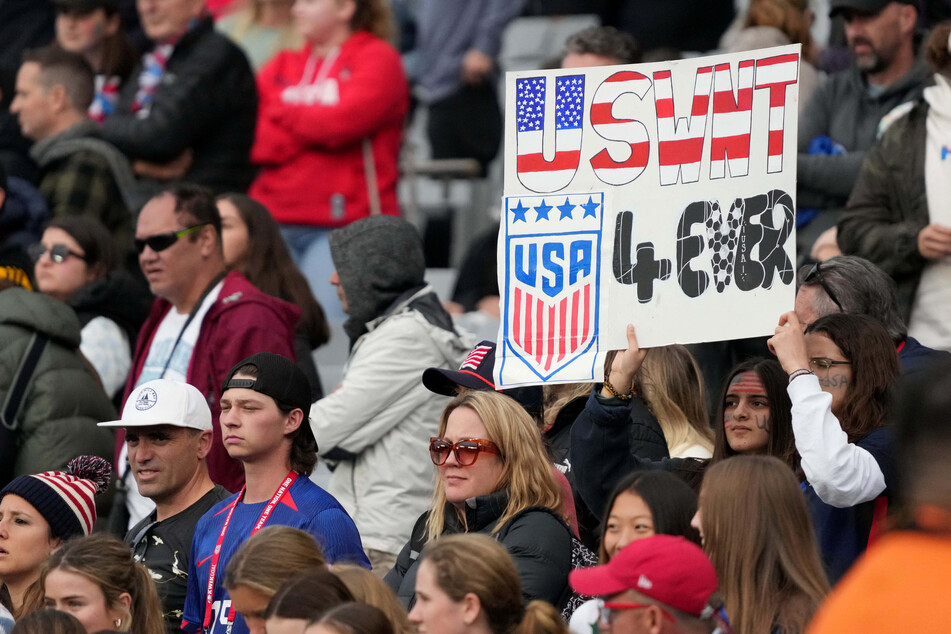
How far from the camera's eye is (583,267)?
512 centimetres

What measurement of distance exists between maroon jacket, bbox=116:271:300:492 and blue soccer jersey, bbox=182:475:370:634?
1.02m

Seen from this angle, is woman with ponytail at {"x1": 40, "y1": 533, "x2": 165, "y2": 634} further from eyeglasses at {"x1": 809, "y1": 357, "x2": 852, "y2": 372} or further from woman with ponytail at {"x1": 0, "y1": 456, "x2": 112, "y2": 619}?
eyeglasses at {"x1": 809, "y1": 357, "x2": 852, "y2": 372}

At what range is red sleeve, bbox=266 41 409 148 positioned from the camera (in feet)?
30.4

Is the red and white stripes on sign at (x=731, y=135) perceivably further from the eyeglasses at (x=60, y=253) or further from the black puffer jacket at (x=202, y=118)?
the black puffer jacket at (x=202, y=118)

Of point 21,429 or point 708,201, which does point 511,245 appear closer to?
point 708,201

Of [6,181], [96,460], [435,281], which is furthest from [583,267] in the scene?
[435,281]

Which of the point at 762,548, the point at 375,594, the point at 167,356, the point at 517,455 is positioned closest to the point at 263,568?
the point at 375,594

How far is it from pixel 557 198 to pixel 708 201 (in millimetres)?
498

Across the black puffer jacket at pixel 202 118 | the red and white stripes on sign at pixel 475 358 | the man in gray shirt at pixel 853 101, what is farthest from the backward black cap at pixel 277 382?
the black puffer jacket at pixel 202 118

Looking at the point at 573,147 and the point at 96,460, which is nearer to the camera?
the point at 573,147

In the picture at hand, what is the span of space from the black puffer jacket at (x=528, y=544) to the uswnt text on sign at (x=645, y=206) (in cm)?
43

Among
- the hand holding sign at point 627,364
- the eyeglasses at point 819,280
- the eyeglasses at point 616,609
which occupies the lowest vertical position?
the eyeglasses at point 616,609

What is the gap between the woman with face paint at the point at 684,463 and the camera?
509cm

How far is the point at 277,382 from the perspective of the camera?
5.64m
